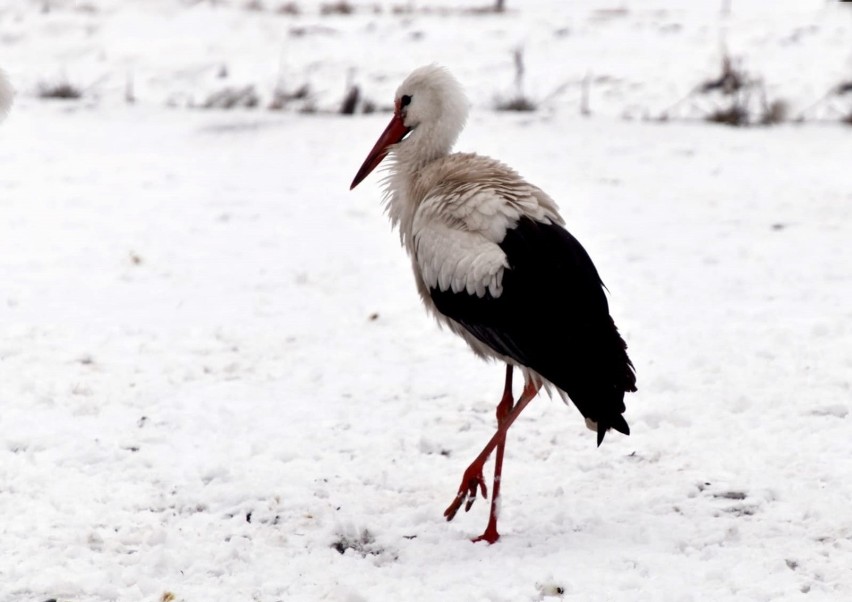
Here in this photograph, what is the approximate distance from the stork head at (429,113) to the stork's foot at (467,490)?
1.40 meters

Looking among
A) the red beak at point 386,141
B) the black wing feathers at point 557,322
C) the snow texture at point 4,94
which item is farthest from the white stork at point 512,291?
the snow texture at point 4,94

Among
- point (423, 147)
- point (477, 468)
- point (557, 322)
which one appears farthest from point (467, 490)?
point (423, 147)

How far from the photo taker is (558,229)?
4.29 meters

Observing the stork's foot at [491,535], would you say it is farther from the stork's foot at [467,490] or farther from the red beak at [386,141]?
the red beak at [386,141]

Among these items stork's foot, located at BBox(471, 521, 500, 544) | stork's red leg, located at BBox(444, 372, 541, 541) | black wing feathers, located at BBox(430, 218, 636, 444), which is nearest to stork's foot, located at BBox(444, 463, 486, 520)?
stork's red leg, located at BBox(444, 372, 541, 541)

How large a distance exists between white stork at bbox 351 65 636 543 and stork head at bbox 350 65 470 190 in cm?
24

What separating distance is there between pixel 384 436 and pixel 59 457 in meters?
1.38

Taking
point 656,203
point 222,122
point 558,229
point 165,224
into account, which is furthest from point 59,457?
point 222,122

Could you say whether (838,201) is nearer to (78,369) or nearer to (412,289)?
(412,289)

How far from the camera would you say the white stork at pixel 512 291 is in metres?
4.00

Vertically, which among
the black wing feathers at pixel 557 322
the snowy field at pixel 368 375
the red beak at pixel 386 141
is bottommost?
the snowy field at pixel 368 375

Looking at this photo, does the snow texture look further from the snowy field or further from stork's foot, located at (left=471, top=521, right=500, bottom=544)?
stork's foot, located at (left=471, top=521, right=500, bottom=544)

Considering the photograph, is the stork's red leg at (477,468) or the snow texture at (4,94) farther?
the snow texture at (4,94)

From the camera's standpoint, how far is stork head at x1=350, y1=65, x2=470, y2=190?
15.9ft
